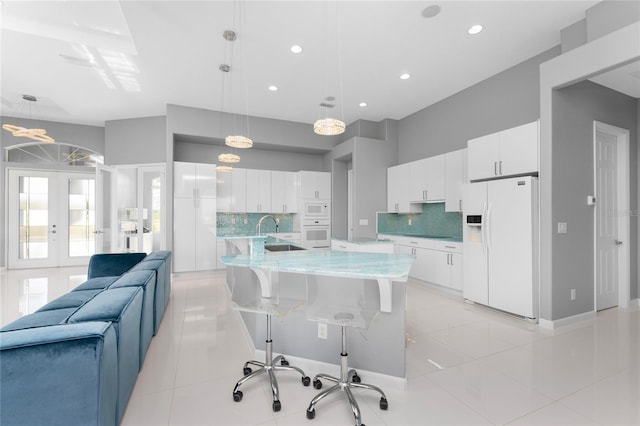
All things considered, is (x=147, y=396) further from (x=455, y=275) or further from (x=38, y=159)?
(x=38, y=159)

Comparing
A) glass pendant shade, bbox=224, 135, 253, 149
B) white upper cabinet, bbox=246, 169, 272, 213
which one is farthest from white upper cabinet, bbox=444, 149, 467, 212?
white upper cabinet, bbox=246, 169, 272, 213

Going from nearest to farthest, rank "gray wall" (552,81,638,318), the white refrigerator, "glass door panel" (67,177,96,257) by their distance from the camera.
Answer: "gray wall" (552,81,638,318) → the white refrigerator → "glass door panel" (67,177,96,257)

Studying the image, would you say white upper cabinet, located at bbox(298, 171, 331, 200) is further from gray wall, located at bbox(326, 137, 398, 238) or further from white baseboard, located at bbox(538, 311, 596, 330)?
white baseboard, located at bbox(538, 311, 596, 330)

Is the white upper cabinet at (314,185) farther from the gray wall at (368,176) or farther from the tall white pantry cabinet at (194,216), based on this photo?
the tall white pantry cabinet at (194,216)

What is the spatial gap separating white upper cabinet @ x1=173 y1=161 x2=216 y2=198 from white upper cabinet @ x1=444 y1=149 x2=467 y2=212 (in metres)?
4.47

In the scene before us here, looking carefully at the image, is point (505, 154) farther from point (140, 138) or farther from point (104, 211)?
point (104, 211)

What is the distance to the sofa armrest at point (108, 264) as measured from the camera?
3779 millimetres

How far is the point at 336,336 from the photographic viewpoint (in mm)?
2264

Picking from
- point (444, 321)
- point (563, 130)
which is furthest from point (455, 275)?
point (563, 130)

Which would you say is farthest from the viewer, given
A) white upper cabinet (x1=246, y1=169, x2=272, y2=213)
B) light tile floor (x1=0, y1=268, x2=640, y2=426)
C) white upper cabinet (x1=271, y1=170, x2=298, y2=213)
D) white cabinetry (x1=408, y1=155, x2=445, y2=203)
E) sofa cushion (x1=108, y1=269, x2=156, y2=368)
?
white upper cabinet (x1=271, y1=170, x2=298, y2=213)

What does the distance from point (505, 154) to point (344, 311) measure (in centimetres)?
320

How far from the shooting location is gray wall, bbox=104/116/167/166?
631cm

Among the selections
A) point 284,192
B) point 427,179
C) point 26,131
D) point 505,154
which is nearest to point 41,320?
point 26,131

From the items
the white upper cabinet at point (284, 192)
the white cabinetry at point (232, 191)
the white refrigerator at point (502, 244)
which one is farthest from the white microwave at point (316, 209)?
the white refrigerator at point (502, 244)
